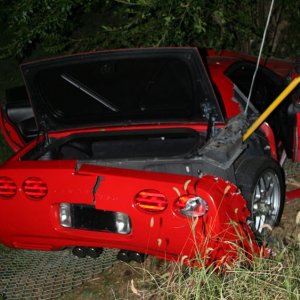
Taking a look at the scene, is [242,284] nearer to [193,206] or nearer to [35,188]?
[193,206]

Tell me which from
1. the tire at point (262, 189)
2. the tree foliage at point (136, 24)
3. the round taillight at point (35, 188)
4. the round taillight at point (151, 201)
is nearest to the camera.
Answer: the round taillight at point (151, 201)

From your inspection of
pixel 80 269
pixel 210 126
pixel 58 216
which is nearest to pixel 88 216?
pixel 58 216

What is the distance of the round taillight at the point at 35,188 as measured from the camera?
11.5 feet

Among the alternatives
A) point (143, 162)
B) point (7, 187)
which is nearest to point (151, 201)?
point (143, 162)

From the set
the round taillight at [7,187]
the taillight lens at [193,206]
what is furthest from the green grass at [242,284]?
the round taillight at [7,187]

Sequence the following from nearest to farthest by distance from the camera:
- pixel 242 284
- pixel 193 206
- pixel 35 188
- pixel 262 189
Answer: pixel 242 284 < pixel 193 206 < pixel 35 188 < pixel 262 189

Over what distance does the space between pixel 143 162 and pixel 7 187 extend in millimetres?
976

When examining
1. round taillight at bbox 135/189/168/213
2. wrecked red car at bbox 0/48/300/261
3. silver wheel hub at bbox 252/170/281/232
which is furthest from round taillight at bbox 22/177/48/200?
silver wheel hub at bbox 252/170/281/232

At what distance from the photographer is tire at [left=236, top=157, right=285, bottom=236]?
150 inches

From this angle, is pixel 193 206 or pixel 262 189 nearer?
pixel 193 206

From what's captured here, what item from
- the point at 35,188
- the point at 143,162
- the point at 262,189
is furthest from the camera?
the point at 262,189

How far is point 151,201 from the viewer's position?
3.25 m

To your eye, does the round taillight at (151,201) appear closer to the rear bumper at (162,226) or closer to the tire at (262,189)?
the rear bumper at (162,226)

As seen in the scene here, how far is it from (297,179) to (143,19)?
8.50ft
